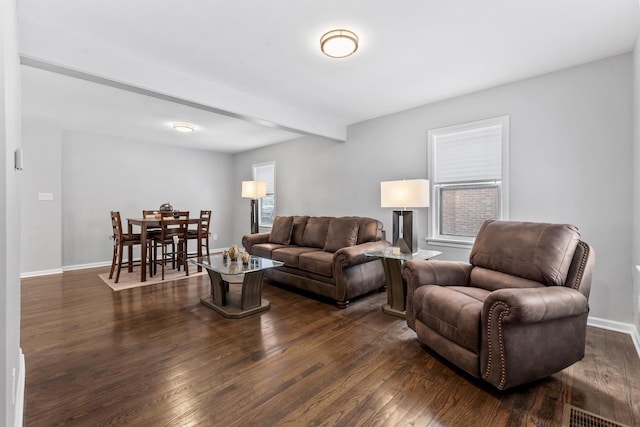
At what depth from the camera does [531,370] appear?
1.79m

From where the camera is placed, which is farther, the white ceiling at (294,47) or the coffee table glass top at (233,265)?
the coffee table glass top at (233,265)

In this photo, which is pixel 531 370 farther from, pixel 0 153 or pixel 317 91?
pixel 317 91

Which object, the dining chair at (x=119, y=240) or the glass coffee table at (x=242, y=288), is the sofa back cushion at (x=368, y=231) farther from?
the dining chair at (x=119, y=240)

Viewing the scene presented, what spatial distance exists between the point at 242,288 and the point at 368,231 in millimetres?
1760

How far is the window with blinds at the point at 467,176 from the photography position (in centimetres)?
337

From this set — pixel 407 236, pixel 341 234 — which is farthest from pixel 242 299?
pixel 407 236

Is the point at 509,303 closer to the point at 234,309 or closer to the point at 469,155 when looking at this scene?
the point at 469,155

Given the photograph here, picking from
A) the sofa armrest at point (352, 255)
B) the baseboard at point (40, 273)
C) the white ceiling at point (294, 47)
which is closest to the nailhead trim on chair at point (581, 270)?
the white ceiling at point (294, 47)

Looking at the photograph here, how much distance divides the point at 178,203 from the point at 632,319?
23.8 feet

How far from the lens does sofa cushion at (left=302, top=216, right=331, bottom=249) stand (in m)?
4.33

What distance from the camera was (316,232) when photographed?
4418 mm

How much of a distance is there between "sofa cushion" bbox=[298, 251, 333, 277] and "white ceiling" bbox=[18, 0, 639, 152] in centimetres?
184

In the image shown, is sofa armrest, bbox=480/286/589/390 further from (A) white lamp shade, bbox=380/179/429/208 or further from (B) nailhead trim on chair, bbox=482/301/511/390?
(A) white lamp shade, bbox=380/179/429/208

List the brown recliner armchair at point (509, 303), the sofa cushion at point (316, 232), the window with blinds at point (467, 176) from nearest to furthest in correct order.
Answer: the brown recliner armchair at point (509, 303), the window with blinds at point (467, 176), the sofa cushion at point (316, 232)
